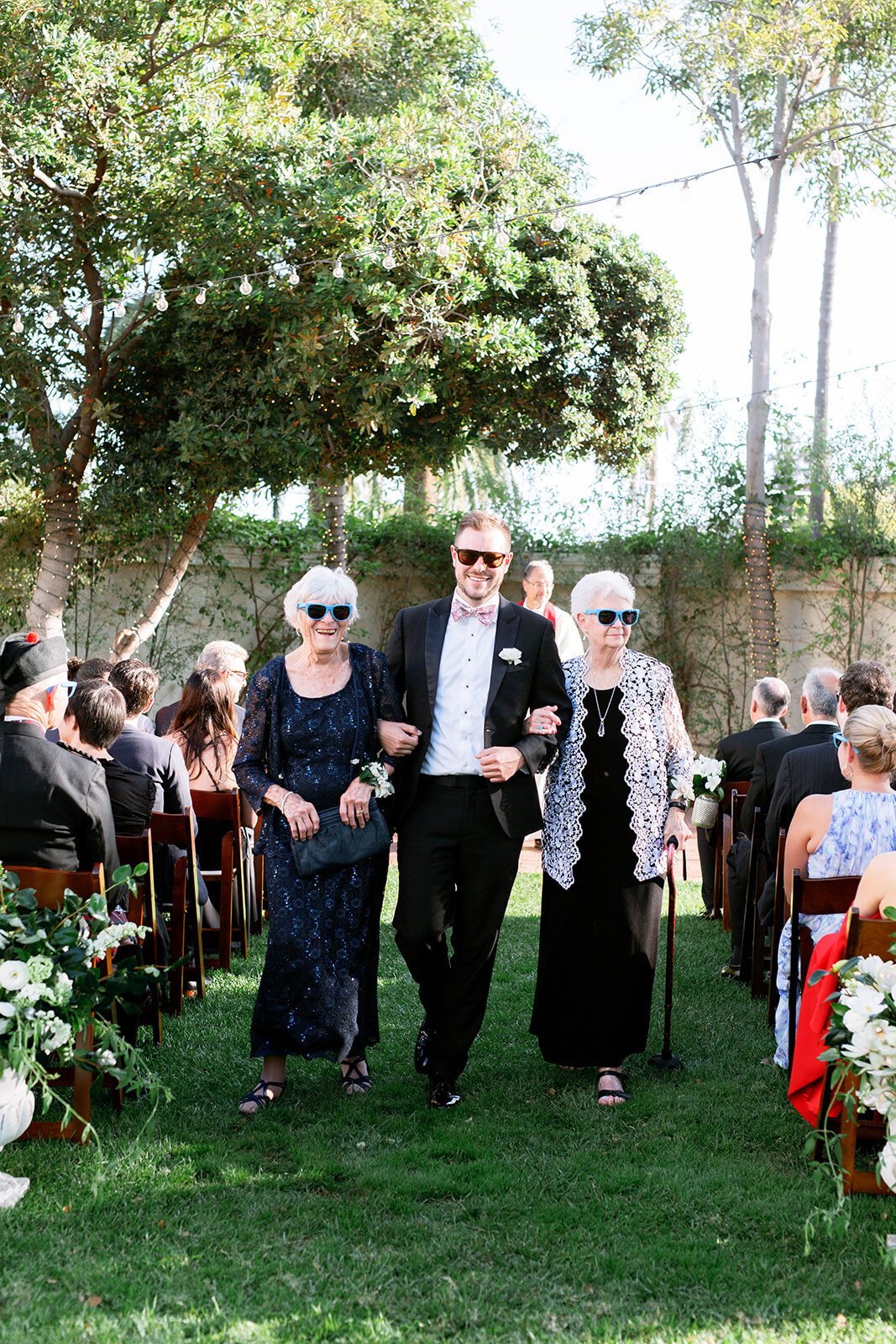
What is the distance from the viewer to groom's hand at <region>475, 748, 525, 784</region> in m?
4.11

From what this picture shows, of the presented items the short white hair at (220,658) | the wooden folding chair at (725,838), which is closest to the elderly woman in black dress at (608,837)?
the wooden folding chair at (725,838)

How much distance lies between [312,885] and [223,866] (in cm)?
190

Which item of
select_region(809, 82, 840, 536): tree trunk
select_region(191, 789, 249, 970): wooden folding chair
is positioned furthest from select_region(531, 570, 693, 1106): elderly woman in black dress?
select_region(809, 82, 840, 536): tree trunk

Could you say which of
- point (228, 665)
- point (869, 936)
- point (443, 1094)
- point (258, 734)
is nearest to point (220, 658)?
point (228, 665)

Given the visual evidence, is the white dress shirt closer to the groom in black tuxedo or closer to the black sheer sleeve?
the groom in black tuxedo

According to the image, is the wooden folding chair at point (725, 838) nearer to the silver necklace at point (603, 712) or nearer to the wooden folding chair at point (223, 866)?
the silver necklace at point (603, 712)

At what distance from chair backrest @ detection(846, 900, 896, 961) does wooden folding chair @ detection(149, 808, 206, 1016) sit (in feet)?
9.24

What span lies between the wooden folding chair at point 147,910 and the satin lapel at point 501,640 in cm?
141

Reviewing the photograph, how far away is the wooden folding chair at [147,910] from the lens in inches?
183

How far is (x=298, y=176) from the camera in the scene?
9.88 meters

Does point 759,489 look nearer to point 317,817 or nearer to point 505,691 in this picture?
point 505,691

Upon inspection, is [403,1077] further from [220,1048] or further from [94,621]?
[94,621]

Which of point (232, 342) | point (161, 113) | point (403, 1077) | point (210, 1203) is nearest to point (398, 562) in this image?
point (232, 342)

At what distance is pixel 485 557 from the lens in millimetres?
4312
